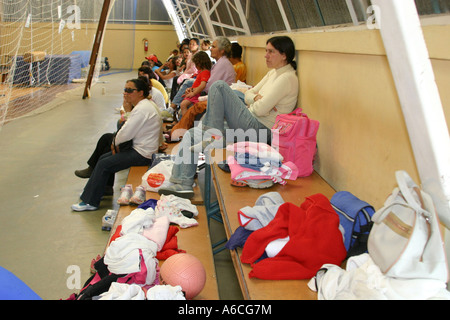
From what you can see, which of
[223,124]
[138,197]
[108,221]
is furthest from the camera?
[223,124]

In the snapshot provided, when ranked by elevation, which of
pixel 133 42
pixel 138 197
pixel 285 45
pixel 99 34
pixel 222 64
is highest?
pixel 133 42

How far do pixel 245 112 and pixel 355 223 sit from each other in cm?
218

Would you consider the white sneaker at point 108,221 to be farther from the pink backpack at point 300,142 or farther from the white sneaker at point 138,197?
the pink backpack at point 300,142

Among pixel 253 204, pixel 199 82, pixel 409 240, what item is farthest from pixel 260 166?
pixel 199 82

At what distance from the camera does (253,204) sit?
2.61 m

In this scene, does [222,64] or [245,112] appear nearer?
[245,112]

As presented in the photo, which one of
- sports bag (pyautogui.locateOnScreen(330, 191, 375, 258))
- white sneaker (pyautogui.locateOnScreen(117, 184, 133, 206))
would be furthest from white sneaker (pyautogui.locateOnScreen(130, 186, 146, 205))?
sports bag (pyautogui.locateOnScreen(330, 191, 375, 258))

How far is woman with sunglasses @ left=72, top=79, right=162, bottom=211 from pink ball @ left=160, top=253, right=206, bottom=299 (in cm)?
229

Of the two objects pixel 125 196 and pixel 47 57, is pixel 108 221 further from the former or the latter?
pixel 47 57

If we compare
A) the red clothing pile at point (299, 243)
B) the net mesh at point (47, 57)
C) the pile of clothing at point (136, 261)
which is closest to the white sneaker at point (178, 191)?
the pile of clothing at point (136, 261)

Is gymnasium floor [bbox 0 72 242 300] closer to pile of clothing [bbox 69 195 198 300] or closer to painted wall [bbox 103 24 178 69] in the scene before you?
pile of clothing [bbox 69 195 198 300]

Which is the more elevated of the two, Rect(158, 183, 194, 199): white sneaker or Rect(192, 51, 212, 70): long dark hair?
Rect(192, 51, 212, 70): long dark hair

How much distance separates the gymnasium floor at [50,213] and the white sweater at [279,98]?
3.57ft

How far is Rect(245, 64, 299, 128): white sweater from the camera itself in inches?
151
